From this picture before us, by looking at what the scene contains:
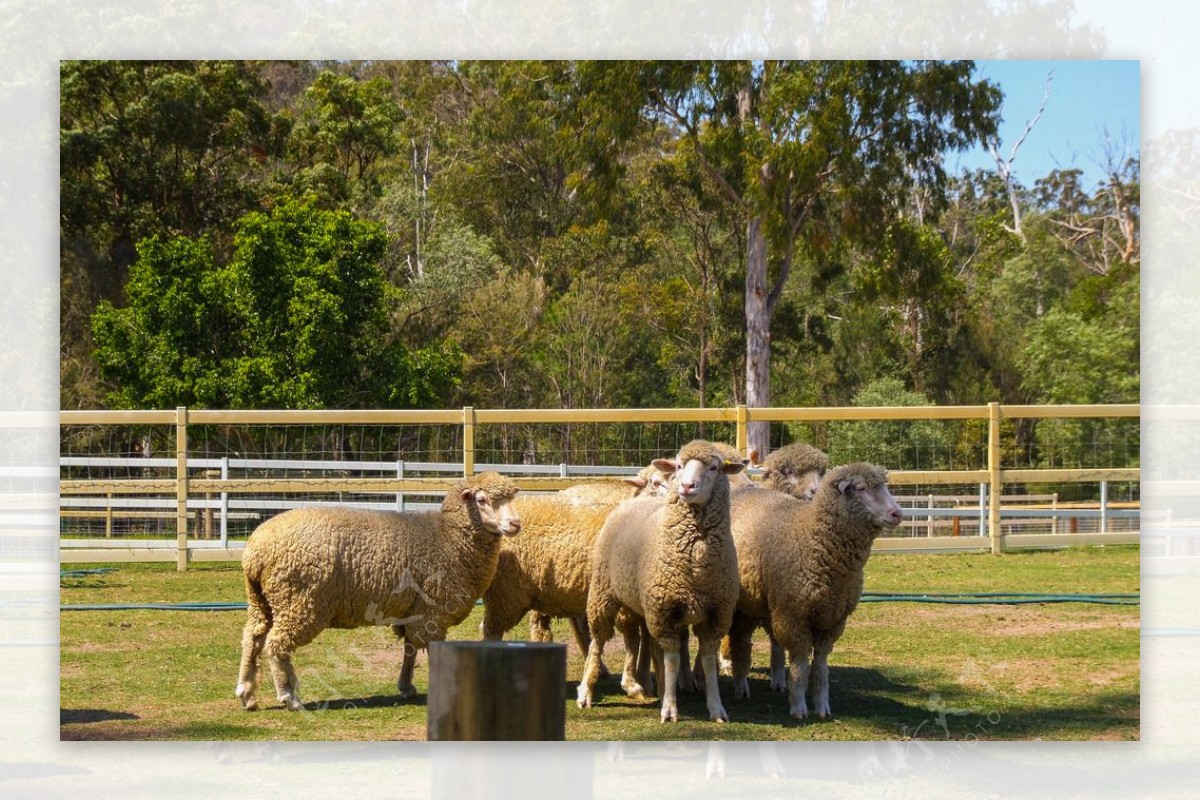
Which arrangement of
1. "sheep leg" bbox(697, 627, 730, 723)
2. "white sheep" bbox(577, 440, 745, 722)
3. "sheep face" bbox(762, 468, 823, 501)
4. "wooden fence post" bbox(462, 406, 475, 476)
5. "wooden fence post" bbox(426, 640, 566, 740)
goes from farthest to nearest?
1. "wooden fence post" bbox(462, 406, 475, 476)
2. "sheep face" bbox(762, 468, 823, 501)
3. "sheep leg" bbox(697, 627, 730, 723)
4. "white sheep" bbox(577, 440, 745, 722)
5. "wooden fence post" bbox(426, 640, 566, 740)

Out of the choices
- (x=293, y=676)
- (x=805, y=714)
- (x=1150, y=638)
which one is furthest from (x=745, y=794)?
(x=1150, y=638)

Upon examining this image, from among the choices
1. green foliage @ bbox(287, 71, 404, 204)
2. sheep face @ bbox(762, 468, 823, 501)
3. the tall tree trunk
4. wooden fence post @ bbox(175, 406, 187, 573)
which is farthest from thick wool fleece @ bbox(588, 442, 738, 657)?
wooden fence post @ bbox(175, 406, 187, 573)

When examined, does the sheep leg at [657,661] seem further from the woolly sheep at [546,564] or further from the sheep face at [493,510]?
the sheep face at [493,510]

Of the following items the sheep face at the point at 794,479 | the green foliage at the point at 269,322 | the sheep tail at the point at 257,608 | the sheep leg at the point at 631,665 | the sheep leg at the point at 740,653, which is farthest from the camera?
the sheep face at the point at 794,479

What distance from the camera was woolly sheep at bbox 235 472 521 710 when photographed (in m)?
7.20

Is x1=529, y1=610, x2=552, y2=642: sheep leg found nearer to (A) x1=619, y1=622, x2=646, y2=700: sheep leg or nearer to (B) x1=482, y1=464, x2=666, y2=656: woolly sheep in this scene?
(B) x1=482, y1=464, x2=666, y2=656: woolly sheep

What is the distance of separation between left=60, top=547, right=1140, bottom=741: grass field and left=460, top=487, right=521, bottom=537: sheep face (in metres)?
0.99

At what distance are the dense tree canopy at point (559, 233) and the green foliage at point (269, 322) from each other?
0.02 meters

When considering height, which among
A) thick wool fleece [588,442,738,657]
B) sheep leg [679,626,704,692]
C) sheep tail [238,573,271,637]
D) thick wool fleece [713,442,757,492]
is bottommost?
sheep leg [679,626,704,692]

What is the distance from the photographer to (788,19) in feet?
26.7

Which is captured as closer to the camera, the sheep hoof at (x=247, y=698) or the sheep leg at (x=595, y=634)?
the sheep hoof at (x=247, y=698)

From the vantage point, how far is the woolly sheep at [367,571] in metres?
7.20

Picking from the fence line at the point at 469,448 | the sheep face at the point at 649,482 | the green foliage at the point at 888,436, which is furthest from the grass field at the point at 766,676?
the sheep face at the point at 649,482

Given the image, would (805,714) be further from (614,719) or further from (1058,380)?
(1058,380)
